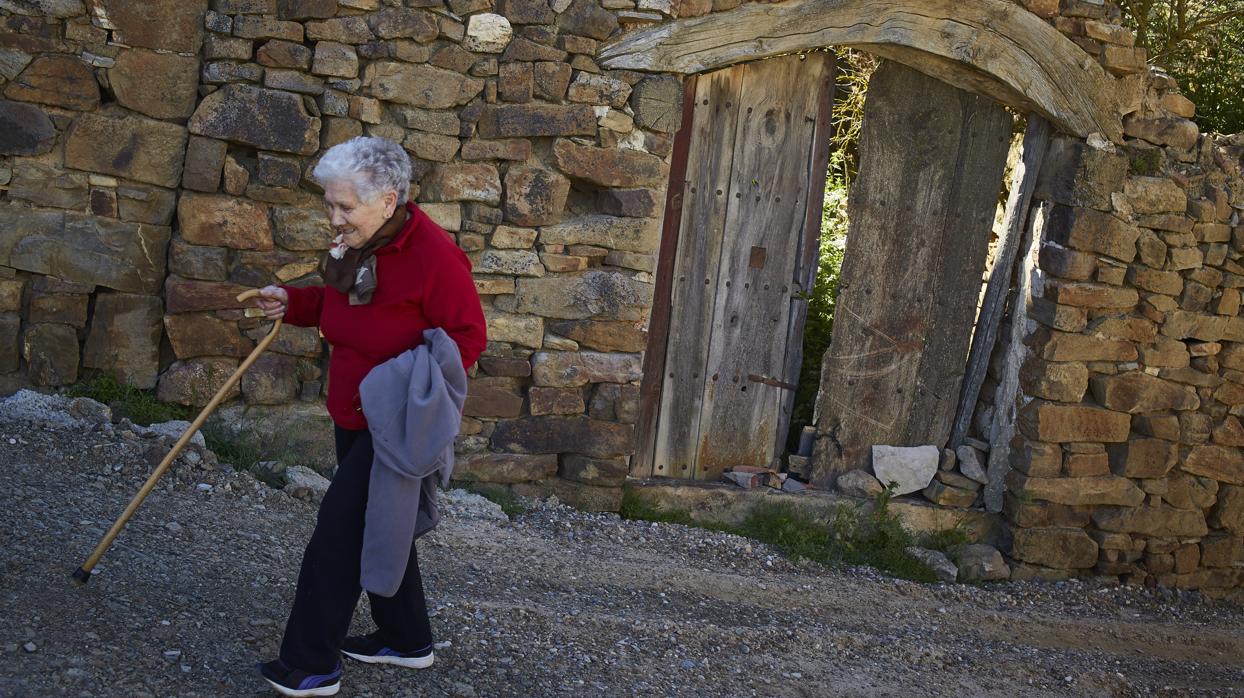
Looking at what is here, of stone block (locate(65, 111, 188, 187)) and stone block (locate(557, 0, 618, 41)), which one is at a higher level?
stone block (locate(557, 0, 618, 41))

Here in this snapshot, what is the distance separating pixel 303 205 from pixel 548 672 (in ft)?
7.49

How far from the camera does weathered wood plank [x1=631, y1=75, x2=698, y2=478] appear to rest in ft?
17.3

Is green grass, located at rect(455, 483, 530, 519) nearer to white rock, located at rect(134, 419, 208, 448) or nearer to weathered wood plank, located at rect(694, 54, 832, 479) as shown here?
weathered wood plank, located at rect(694, 54, 832, 479)

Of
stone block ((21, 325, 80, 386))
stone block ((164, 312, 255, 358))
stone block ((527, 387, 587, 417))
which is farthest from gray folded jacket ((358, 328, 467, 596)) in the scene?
stone block ((21, 325, 80, 386))

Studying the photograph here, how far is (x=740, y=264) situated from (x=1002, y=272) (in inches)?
53.8

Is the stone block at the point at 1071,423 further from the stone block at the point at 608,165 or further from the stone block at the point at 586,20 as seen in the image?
the stone block at the point at 586,20

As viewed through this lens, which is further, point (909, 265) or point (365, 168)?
point (909, 265)

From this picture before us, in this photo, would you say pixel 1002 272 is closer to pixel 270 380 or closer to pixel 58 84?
pixel 270 380

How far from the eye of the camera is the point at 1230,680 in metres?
4.76

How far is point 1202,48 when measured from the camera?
682 centimetres

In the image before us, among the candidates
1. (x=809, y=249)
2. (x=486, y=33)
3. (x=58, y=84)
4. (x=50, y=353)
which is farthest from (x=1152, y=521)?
(x=58, y=84)

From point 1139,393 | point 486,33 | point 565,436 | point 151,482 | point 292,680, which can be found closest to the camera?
point 292,680

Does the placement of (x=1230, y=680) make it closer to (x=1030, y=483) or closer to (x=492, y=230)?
(x=1030, y=483)

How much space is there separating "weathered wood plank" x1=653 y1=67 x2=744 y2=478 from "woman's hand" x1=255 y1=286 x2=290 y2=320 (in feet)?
8.33
